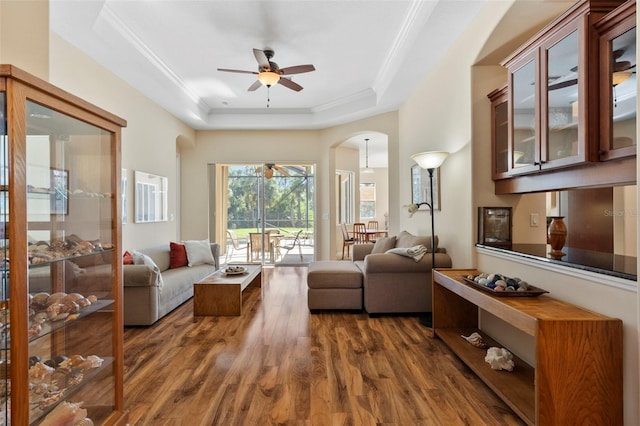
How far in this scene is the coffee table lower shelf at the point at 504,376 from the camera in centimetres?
188

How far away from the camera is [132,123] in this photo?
449 cm

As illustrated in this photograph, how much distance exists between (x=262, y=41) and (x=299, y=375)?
358 cm

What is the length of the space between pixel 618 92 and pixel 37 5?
10.1ft

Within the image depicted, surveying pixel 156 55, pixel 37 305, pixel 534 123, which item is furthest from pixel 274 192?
pixel 37 305

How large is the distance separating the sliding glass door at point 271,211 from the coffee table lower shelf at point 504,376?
15.7 ft

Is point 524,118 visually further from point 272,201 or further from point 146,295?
point 272,201

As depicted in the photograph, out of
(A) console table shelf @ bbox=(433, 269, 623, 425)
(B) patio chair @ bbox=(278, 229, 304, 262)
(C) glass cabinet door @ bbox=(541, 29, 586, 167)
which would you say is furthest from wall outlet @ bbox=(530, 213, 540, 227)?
(B) patio chair @ bbox=(278, 229, 304, 262)

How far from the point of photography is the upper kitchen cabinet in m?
1.94

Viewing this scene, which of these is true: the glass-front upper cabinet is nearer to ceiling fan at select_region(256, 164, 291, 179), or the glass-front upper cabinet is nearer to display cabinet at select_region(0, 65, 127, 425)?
display cabinet at select_region(0, 65, 127, 425)

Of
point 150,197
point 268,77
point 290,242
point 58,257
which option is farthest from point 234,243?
point 58,257

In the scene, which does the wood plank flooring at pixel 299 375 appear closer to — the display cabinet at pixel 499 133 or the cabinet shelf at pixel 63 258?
the cabinet shelf at pixel 63 258

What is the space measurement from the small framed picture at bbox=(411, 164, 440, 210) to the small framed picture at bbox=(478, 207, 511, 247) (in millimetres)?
991

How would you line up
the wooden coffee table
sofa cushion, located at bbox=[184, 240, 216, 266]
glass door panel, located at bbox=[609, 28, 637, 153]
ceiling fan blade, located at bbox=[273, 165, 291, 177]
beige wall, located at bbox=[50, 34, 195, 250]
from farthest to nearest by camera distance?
ceiling fan blade, located at bbox=[273, 165, 291, 177] < sofa cushion, located at bbox=[184, 240, 216, 266] < the wooden coffee table < beige wall, located at bbox=[50, 34, 195, 250] < glass door panel, located at bbox=[609, 28, 637, 153]

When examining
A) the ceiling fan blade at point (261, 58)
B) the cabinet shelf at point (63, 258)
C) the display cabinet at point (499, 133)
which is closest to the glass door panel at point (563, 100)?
the display cabinet at point (499, 133)
